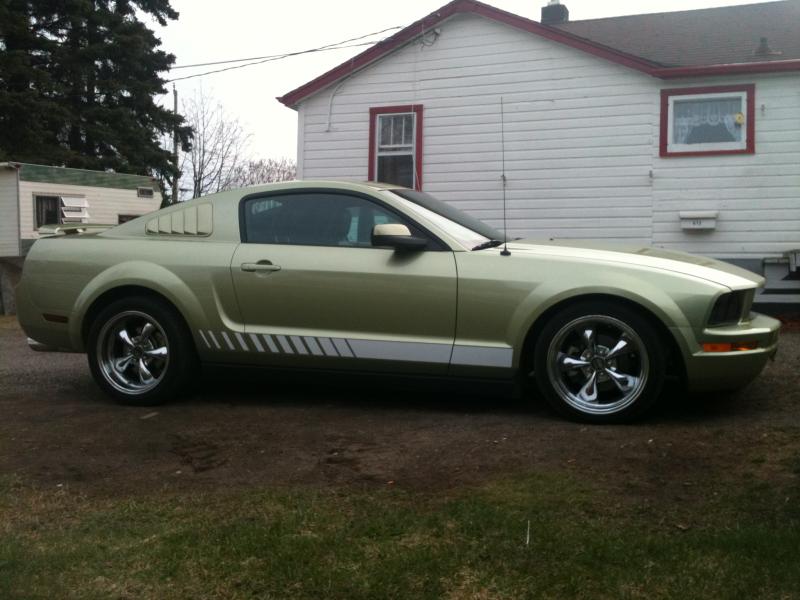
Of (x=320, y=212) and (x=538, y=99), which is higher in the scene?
(x=538, y=99)

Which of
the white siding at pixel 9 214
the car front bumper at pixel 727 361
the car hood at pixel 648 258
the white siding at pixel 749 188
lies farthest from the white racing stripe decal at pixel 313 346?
the white siding at pixel 9 214

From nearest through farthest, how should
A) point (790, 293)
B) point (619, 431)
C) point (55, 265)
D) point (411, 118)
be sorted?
point (619, 431) < point (55, 265) < point (790, 293) < point (411, 118)

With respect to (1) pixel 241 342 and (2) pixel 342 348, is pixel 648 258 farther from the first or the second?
(1) pixel 241 342

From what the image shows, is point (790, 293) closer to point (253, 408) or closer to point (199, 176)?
point (253, 408)

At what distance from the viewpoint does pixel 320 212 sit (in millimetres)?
5457

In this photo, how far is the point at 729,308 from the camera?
15.4 feet

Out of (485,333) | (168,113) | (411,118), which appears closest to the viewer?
(485,333)

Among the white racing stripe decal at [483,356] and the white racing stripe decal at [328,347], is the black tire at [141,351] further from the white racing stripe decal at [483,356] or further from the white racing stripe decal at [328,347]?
the white racing stripe decal at [483,356]

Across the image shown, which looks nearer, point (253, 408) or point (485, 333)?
point (485, 333)

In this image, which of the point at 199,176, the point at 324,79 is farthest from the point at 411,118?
the point at 199,176

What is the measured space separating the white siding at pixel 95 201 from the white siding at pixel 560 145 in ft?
23.6

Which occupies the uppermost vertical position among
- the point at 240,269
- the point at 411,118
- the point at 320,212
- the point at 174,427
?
the point at 411,118

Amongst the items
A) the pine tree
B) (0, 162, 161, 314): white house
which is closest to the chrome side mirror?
(0, 162, 161, 314): white house

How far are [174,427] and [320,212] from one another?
159 cm
